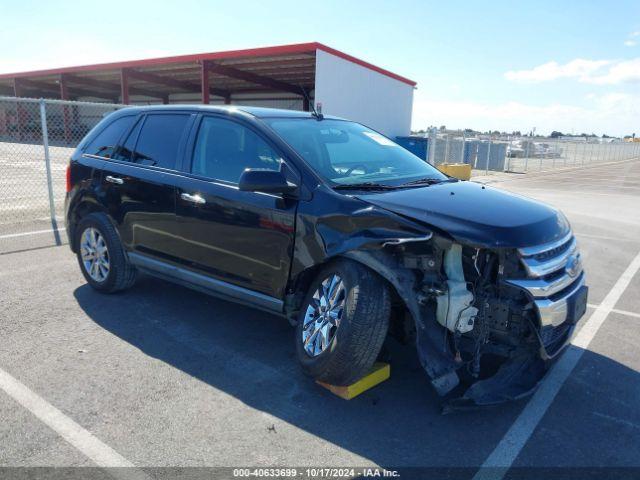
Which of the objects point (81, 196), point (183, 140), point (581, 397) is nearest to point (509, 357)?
point (581, 397)

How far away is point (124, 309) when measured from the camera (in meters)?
4.66

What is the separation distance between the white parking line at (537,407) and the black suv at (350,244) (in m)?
0.25

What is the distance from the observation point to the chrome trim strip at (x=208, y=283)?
144 inches

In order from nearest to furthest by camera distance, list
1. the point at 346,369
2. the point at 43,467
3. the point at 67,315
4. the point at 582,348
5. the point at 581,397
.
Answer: the point at 43,467, the point at 346,369, the point at 581,397, the point at 582,348, the point at 67,315

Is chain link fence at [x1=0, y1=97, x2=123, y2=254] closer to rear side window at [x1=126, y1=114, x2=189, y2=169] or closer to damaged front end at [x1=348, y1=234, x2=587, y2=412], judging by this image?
rear side window at [x1=126, y1=114, x2=189, y2=169]

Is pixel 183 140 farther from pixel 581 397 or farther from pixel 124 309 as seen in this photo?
pixel 581 397

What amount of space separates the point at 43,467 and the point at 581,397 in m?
3.28

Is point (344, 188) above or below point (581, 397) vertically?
above

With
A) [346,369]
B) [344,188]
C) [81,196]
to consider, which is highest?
[344,188]

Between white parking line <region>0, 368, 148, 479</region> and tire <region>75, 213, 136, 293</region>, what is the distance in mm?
1510

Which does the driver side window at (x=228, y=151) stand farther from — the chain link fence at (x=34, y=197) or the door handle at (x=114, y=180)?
the chain link fence at (x=34, y=197)

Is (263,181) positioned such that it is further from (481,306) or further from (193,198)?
(481,306)

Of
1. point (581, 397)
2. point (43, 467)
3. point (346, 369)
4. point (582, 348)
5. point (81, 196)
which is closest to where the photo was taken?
point (43, 467)

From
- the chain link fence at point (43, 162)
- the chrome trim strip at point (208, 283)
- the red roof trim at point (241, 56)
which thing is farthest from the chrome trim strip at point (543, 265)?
the red roof trim at point (241, 56)
